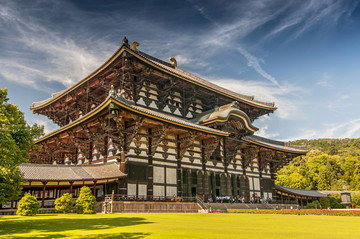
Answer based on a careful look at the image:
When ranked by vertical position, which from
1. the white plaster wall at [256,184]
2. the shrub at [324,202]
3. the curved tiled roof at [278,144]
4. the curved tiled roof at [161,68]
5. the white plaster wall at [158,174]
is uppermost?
the curved tiled roof at [161,68]

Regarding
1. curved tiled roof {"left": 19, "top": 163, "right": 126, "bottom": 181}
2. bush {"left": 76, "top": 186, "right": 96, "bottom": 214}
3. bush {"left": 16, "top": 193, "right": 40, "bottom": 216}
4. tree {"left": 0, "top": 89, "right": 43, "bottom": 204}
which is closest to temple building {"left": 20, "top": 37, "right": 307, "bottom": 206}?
curved tiled roof {"left": 19, "top": 163, "right": 126, "bottom": 181}

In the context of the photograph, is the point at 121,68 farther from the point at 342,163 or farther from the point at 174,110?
the point at 342,163

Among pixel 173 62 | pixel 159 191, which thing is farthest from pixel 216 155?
pixel 173 62

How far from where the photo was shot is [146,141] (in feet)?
92.5

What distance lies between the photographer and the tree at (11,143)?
1188 cm

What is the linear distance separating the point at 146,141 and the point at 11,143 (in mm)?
16617

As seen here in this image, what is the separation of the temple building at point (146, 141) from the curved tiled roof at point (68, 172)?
0.24 feet

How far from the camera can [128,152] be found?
86.8 feet

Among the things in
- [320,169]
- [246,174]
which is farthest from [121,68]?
[320,169]

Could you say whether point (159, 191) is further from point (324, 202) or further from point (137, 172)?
point (324, 202)

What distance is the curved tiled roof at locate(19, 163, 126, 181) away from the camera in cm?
2328

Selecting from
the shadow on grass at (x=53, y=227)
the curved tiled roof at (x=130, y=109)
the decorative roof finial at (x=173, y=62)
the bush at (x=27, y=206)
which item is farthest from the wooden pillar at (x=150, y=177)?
the shadow on grass at (x=53, y=227)

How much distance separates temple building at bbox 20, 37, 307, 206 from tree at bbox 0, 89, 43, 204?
29.5 ft

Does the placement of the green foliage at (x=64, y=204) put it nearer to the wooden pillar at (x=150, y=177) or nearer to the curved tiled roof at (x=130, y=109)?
the curved tiled roof at (x=130, y=109)
